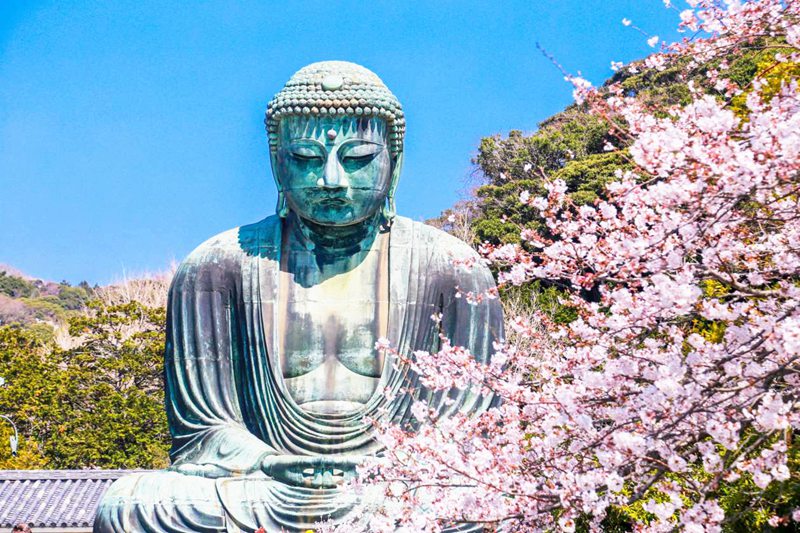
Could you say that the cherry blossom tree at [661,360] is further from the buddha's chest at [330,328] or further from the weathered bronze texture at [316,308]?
the buddha's chest at [330,328]

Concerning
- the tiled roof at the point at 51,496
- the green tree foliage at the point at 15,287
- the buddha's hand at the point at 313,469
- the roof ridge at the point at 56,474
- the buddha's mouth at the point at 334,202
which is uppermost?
the green tree foliage at the point at 15,287

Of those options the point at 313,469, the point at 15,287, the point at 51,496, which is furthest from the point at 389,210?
the point at 15,287

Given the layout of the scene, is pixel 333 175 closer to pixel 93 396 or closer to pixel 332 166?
pixel 332 166

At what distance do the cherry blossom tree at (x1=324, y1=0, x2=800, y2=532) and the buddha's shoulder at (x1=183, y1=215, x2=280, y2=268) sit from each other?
1.86 m

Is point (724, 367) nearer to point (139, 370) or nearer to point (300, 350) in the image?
point (300, 350)

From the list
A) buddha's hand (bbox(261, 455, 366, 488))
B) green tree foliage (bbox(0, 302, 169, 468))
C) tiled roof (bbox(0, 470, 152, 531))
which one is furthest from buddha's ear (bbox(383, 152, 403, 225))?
green tree foliage (bbox(0, 302, 169, 468))

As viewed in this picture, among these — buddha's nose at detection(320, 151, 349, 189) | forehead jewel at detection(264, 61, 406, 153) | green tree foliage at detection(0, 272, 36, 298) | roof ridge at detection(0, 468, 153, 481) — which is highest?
green tree foliage at detection(0, 272, 36, 298)

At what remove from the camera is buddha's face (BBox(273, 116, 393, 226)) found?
8.00m

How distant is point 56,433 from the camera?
27453mm

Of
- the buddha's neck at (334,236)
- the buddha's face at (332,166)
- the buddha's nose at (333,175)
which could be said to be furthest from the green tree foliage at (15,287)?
the buddha's nose at (333,175)

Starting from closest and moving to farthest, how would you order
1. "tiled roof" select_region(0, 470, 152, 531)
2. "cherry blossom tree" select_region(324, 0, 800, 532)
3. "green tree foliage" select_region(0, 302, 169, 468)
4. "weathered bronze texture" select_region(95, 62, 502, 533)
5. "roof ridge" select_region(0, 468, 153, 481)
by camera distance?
"cherry blossom tree" select_region(324, 0, 800, 532), "weathered bronze texture" select_region(95, 62, 502, 533), "tiled roof" select_region(0, 470, 152, 531), "roof ridge" select_region(0, 468, 153, 481), "green tree foliage" select_region(0, 302, 169, 468)

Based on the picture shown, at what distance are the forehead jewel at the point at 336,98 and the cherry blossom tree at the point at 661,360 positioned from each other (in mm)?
1591

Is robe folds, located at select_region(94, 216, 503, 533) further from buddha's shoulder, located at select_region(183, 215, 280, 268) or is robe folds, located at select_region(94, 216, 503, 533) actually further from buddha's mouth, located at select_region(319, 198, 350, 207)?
buddha's mouth, located at select_region(319, 198, 350, 207)

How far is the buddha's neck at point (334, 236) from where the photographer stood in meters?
8.30
